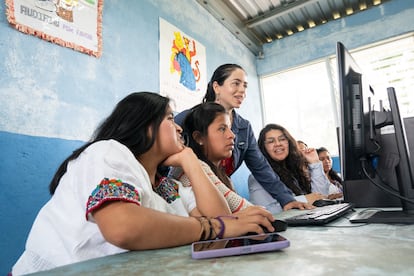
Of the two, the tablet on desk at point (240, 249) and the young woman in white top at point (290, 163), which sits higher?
the young woman in white top at point (290, 163)

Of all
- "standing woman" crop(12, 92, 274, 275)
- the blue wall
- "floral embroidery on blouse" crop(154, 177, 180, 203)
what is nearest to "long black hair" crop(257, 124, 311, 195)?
the blue wall

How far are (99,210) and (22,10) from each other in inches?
51.4

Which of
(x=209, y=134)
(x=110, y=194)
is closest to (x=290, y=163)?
(x=209, y=134)

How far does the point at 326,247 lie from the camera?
0.46 metres

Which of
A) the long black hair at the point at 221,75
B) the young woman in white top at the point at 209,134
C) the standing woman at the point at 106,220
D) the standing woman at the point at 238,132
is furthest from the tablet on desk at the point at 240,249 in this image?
the long black hair at the point at 221,75

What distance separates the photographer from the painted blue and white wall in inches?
48.8

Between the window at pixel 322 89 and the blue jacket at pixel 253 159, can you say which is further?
the window at pixel 322 89

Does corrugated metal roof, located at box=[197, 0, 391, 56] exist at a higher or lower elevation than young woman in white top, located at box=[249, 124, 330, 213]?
higher

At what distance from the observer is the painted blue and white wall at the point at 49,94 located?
1239mm

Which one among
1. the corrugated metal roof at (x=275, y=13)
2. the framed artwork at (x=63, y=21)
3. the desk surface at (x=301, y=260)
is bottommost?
the desk surface at (x=301, y=260)

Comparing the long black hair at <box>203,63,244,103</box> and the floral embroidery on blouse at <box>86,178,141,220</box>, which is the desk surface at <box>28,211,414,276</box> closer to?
the floral embroidery on blouse at <box>86,178,141,220</box>

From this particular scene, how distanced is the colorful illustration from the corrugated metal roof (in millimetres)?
692

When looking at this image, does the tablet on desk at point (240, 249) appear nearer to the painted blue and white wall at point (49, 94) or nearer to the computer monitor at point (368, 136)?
the computer monitor at point (368, 136)

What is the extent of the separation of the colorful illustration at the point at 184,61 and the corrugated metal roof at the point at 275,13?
692 mm
